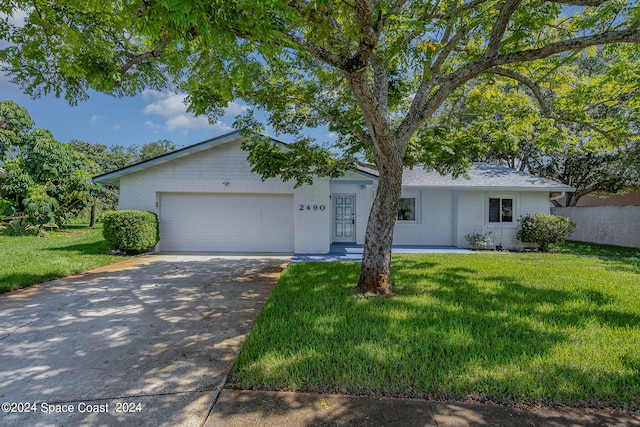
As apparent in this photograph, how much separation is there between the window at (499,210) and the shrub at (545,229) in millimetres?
792

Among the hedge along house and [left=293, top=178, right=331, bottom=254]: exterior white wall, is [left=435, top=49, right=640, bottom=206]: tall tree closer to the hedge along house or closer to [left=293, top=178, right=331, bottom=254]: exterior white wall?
the hedge along house

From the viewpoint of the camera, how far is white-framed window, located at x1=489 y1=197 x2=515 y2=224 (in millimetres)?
13203

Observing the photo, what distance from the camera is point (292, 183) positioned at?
1149 centimetres

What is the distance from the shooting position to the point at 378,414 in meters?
2.67

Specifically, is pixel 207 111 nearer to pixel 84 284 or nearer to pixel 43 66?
pixel 43 66

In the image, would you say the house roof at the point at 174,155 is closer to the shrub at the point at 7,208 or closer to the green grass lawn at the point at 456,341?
the green grass lawn at the point at 456,341

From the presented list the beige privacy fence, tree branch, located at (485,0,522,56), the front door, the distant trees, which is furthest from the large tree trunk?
the distant trees

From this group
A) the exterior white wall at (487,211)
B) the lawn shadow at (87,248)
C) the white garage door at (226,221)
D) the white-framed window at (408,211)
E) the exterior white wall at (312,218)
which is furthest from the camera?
the white-framed window at (408,211)

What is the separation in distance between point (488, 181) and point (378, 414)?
12.5 m

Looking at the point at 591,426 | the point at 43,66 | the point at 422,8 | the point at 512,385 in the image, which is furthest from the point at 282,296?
the point at 43,66

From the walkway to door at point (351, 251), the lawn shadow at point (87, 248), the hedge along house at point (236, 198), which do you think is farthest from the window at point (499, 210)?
the lawn shadow at point (87, 248)

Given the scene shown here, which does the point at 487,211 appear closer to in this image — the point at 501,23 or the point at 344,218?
the point at 344,218

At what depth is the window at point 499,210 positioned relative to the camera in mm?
13219

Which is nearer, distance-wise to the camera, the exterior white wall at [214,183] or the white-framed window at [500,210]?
the exterior white wall at [214,183]
